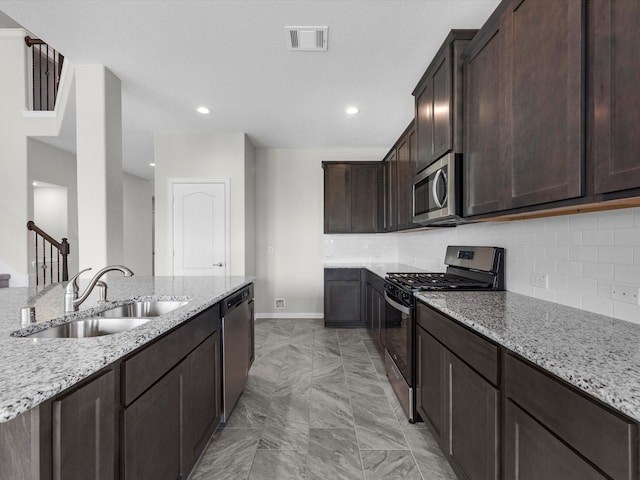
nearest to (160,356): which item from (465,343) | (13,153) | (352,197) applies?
(465,343)

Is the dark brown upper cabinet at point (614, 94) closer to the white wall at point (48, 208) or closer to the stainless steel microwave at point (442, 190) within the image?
the stainless steel microwave at point (442, 190)

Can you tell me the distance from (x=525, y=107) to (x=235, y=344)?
2157 mm

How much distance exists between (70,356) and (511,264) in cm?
228

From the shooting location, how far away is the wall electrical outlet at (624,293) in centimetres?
126

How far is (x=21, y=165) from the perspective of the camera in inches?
180

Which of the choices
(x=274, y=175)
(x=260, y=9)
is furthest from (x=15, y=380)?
(x=274, y=175)

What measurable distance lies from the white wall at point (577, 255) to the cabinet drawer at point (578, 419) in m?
0.67

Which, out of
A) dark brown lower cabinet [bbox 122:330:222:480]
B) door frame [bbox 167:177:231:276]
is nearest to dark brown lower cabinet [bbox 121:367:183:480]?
dark brown lower cabinet [bbox 122:330:222:480]

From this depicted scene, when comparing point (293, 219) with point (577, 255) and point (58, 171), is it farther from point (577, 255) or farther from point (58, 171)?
point (58, 171)

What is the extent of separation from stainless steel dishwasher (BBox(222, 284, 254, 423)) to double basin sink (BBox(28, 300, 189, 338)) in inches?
15.2

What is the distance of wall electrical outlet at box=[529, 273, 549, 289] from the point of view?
5.68ft

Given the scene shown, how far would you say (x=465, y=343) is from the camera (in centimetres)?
138

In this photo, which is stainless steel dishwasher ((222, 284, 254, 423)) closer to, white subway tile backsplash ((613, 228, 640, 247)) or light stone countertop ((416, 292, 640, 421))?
light stone countertop ((416, 292, 640, 421))

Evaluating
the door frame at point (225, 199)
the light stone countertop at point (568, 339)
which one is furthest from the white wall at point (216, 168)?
the light stone countertop at point (568, 339)
